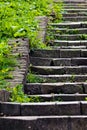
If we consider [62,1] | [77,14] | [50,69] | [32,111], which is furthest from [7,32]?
[62,1]

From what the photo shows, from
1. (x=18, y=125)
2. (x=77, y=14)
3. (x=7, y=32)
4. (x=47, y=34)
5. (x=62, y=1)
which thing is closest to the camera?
(x=18, y=125)

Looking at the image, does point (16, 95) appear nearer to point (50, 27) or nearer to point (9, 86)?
point (9, 86)

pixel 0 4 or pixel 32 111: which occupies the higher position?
pixel 0 4

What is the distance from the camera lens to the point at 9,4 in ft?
35.7

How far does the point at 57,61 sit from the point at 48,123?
243 centimetres

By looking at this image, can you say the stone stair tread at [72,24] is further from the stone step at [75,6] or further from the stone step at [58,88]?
the stone step at [58,88]

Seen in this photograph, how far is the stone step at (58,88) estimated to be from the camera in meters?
7.00

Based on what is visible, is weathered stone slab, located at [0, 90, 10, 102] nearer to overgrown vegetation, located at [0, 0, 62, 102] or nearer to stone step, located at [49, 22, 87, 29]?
overgrown vegetation, located at [0, 0, 62, 102]

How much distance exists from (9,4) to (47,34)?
178 centimetres

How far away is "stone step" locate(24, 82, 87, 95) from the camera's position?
700 centimetres

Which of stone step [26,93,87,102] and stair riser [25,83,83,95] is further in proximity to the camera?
stair riser [25,83,83,95]

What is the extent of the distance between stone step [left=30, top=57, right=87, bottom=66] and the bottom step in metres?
2.32

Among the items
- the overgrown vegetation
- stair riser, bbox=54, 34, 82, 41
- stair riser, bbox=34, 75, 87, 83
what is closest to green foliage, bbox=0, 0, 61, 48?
the overgrown vegetation

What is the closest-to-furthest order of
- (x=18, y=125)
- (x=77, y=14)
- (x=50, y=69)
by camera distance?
(x=18, y=125) → (x=50, y=69) → (x=77, y=14)
